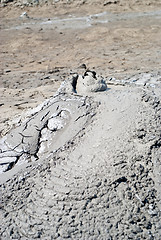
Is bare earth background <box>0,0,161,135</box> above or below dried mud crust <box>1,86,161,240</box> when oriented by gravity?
below

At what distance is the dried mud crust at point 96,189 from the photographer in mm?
1766

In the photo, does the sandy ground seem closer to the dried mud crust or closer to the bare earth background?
the dried mud crust

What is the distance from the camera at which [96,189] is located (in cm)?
187

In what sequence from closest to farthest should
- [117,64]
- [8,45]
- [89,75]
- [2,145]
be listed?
[2,145], [89,75], [117,64], [8,45]

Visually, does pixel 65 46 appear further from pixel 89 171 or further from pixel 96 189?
Result: pixel 96 189

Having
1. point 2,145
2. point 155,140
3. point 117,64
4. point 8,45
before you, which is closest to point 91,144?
point 155,140

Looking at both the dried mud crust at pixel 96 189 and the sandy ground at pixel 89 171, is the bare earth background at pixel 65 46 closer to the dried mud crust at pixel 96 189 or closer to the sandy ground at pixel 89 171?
the sandy ground at pixel 89 171

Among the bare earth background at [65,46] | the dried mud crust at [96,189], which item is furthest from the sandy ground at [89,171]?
the bare earth background at [65,46]

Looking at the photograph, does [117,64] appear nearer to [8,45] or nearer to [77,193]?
[8,45]

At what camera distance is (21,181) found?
6.70ft

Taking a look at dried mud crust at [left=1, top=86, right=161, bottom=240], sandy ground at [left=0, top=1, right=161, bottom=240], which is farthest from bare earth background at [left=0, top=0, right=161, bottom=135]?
dried mud crust at [left=1, top=86, right=161, bottom=240]

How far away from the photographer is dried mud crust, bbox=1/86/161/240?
1766 millimetres

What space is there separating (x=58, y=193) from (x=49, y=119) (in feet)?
2.65

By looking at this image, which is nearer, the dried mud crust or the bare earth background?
the dried mud crust
